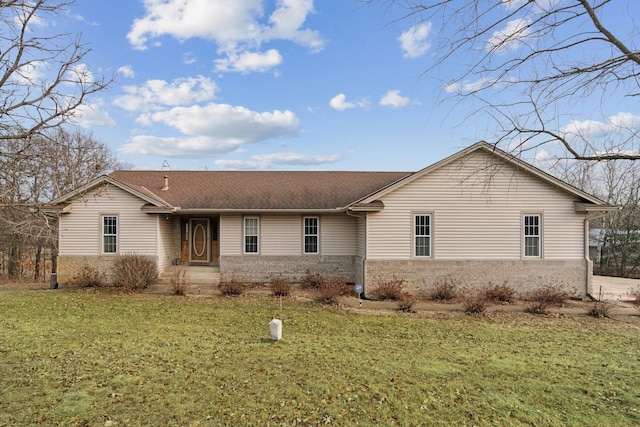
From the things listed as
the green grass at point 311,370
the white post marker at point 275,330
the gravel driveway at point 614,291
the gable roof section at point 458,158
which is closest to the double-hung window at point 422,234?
the gable roof section at point 458,158

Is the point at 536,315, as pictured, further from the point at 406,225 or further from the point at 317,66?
the point at 317,66

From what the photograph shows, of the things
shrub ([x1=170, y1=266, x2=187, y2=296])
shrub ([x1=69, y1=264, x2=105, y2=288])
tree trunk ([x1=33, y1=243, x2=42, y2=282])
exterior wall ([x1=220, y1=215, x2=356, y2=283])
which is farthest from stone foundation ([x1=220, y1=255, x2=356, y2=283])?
tree trunk ([x1=33, y1=243, x2=42, y2=282])

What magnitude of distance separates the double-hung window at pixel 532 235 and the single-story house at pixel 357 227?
0.13ft

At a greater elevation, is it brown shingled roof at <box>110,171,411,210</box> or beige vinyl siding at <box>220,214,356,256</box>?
brown shingled roof at <box>110,171,411,210</box>

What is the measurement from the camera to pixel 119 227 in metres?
15.4

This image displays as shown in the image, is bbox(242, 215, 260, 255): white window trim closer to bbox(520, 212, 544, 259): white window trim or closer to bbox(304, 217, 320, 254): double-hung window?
bbox(304, 217, 320, 254): double-hung window

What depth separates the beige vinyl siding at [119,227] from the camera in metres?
15.4

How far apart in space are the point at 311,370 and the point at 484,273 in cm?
1005

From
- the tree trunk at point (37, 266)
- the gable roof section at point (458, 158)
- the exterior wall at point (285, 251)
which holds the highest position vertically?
the gable roof section at point (458, 158)

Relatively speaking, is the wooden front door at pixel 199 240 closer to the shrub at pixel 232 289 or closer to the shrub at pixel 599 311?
the shrub at pixel 232 289

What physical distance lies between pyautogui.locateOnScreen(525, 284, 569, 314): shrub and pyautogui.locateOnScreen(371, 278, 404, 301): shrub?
4.23 m

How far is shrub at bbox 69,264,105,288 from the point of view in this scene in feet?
49.3

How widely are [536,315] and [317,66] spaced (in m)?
12.0

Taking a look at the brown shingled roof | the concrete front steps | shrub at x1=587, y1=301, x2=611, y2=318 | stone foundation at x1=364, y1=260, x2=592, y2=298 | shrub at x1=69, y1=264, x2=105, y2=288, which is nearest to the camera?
shrub at x1=587, y1=301, x2=611, y2=318
